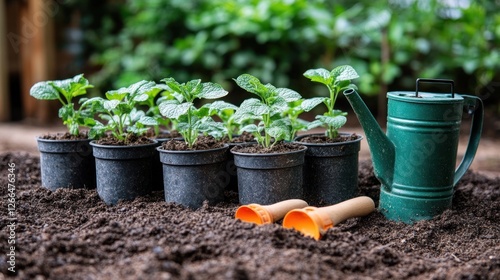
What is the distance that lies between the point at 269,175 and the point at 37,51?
14.1 feet

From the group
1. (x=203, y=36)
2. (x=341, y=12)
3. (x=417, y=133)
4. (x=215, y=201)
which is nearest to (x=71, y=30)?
(x=203, y=36)

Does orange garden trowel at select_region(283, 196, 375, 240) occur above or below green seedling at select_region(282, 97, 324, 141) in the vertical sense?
below

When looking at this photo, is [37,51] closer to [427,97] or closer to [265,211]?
[265,211]

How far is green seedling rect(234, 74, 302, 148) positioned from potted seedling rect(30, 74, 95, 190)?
0.80 metres

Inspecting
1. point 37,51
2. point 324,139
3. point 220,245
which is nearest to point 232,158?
point 324,139

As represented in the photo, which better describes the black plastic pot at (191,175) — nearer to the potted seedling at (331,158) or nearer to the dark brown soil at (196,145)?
the dark brown soil at (196,145)

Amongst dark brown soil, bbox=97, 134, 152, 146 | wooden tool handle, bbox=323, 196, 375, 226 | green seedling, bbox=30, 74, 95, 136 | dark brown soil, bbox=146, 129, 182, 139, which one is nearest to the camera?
wooden tool handle, bbox=323, 196, 375, 226

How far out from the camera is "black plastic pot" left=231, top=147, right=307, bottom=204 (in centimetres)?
230

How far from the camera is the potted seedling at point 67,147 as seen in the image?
2652mm

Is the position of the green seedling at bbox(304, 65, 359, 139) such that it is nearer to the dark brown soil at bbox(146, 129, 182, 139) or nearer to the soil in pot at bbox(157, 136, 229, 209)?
the soil in pot at bbox(157, 136, 229, 209)

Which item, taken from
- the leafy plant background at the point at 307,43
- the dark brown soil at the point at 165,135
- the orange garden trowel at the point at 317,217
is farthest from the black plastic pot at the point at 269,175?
the leafy plant background at the point at 307,43

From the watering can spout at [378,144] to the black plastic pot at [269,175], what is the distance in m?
0.29

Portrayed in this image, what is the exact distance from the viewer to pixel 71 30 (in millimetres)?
6477

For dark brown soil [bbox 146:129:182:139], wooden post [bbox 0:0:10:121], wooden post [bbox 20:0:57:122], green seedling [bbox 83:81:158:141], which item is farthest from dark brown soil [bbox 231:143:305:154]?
wooden post [bbox 0:0:10:121]
